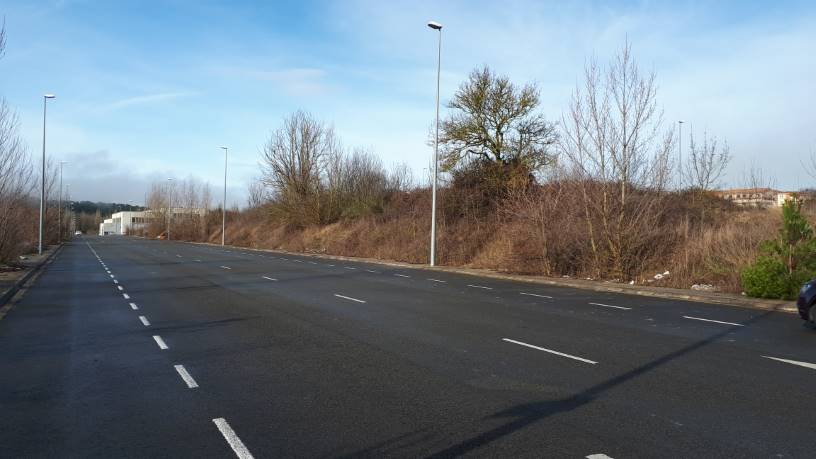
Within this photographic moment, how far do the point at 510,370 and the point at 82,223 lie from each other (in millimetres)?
199979

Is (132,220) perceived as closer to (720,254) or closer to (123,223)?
(123,223)

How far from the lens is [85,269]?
3020 centimetres

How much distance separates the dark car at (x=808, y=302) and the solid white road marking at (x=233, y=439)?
37.5 feet

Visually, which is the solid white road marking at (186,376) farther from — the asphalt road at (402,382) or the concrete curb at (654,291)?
the concrete curb at (654,291)

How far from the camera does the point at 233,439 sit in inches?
222

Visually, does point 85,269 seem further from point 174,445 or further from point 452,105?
point 174,445

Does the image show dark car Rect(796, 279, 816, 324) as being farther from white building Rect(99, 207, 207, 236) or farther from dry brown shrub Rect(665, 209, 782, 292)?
white building Rect(99, 207, 207, 236)

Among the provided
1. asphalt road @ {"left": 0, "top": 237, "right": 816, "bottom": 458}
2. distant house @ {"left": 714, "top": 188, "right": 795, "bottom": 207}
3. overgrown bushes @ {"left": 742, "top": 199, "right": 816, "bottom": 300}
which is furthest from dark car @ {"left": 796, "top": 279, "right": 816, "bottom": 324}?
distant house @ {"left": 714, "top": 188, "right": 795, "bottom": 207}

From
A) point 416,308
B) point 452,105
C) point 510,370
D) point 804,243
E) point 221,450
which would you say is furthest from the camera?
point 452,105

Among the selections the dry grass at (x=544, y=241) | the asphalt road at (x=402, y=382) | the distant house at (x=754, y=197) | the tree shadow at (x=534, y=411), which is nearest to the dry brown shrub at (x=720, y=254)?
the dry grass at (x=544, y=241)

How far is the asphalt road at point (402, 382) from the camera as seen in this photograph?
5.60 m

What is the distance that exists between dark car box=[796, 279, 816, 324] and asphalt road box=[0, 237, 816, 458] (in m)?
0.37

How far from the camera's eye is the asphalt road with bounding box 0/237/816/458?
18.4ft

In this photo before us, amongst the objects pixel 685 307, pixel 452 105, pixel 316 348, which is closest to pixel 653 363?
pixel 316 348
